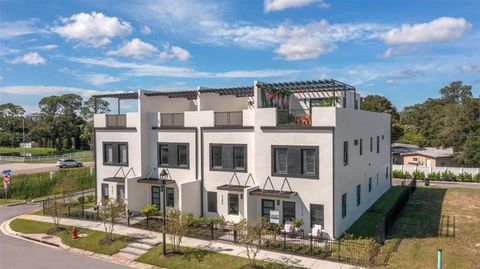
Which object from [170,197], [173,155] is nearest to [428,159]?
[173,155]

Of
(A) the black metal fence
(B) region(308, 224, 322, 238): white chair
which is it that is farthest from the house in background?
(B) region(308, 224, 322, 238): white chair

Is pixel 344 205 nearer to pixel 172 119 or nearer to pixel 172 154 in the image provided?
pixel 172 154

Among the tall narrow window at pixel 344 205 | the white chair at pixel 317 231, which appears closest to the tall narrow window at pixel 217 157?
the white chair at pixel 317 231

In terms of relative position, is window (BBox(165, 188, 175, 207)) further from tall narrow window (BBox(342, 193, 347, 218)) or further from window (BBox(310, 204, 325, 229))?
tall narrow window (BBox(342, 193, 347, 218))

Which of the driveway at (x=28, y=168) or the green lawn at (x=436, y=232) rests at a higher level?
the driveway at (x=28, y=168)

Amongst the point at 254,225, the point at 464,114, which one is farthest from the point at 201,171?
the point at 464,114

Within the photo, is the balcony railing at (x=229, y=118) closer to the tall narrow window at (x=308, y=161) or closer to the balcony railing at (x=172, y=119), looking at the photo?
the balcony railing at (x=172, y=119)
